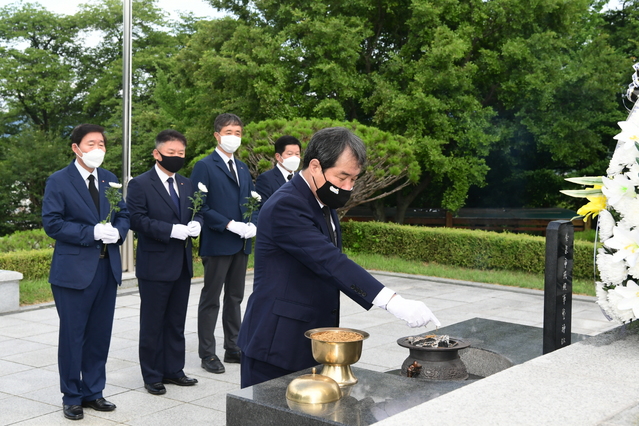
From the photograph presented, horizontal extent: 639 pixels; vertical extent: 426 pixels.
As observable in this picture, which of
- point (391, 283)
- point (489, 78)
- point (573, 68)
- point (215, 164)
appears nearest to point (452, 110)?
point (489, 78)

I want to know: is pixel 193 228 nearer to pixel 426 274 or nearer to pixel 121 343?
pixel 121 343

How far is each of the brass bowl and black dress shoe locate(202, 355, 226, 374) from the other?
3772 millimetres

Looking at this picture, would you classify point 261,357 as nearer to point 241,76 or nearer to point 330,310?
point 330,310

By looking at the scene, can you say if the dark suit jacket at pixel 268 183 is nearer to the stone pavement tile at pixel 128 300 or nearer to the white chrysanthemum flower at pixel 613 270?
the stone pavement tile at pixel 128 300

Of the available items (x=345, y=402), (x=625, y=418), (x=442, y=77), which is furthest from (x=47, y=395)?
(x=442, y=77)

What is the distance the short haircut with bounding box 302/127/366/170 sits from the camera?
117 inches

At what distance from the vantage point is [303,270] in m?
3.07

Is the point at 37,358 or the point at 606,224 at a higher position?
the point at 606,224

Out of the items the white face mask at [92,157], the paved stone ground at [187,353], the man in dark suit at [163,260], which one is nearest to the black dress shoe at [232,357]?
the paved stone ground at [187,353]

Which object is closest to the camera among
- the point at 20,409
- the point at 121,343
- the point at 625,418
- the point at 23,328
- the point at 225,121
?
the point at 625,418

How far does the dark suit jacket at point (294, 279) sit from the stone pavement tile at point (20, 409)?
8.45 ft

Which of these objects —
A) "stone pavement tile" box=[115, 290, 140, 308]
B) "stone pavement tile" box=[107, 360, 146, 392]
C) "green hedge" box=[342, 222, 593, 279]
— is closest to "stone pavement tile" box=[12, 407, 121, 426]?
"stone pavement tile" box=[107, 360, 146, 392]

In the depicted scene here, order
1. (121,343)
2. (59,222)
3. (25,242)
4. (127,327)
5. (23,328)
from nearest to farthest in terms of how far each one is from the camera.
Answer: (59,222), (121,343), (23,328), (127,327), (25,242)

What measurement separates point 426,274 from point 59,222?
9.07 metres
